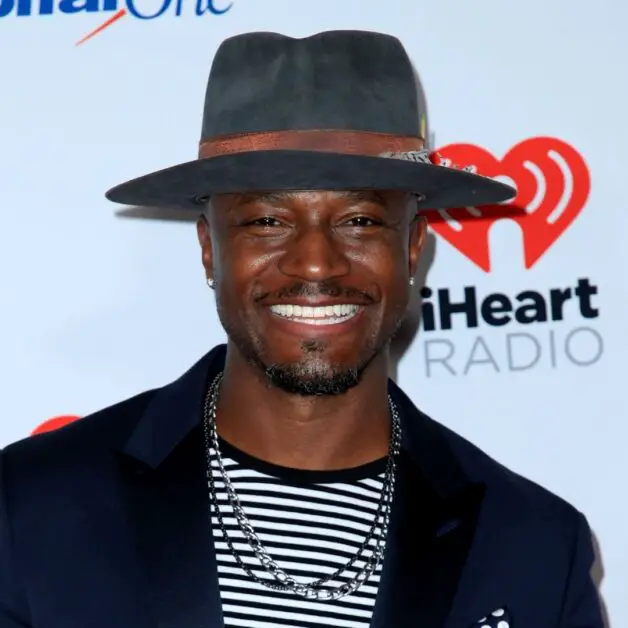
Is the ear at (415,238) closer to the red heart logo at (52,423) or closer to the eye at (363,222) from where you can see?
the eye at (363,222)

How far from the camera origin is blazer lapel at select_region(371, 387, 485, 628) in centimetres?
183

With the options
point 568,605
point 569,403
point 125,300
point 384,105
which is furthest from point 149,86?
point 568,605

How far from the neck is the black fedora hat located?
0.30m

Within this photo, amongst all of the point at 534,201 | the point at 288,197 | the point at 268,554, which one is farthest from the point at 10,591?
the point at 534,201

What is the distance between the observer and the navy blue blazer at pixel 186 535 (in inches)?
70.8

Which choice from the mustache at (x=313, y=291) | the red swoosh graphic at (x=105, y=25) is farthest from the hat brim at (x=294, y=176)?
the red swoosh graphic at (x=105, y=25)

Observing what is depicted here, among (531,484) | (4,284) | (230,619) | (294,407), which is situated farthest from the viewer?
(4,284)

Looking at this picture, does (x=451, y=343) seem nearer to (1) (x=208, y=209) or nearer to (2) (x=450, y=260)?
(2) (x=450, y=260)

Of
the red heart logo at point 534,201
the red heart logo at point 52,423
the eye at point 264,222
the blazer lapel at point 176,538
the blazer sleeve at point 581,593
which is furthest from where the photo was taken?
the red heart logo at point 534,201

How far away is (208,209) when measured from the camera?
6.46 ft

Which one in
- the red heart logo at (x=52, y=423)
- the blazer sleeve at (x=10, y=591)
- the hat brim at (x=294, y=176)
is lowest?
the blazer sleeve at (x=10, y=591)

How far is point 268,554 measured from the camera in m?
1.85

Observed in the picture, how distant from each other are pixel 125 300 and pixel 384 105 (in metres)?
0.73

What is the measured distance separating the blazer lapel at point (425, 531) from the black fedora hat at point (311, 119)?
42 cm
